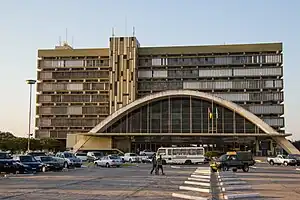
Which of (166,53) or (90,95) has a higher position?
(166,53)

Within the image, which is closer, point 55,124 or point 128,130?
point 128,130

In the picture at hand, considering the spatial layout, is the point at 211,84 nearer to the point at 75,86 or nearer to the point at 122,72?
the point at 122,72

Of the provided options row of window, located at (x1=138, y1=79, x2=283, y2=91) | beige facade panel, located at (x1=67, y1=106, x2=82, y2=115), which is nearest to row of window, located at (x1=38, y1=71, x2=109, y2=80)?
beige facade panel, located at (x1=67, y1=106, x2=82, y2=115)

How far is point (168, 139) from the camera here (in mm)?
105000

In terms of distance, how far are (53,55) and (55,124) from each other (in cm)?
1942

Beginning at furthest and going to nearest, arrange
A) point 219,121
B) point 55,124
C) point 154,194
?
1. point 55,124
2. point 219,121
3. point 154,194

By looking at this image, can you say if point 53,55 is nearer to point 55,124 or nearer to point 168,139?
point 55,124

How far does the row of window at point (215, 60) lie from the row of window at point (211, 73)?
185cm

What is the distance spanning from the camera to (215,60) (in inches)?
4830

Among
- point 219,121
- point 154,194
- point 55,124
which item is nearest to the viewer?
point 154,194

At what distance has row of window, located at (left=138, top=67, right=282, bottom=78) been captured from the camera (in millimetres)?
119438

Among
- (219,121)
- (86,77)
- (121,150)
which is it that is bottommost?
(121,150)

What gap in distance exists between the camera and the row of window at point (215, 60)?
120 meters

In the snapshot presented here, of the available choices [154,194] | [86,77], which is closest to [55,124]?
[86,77]
